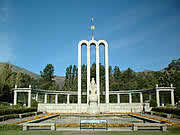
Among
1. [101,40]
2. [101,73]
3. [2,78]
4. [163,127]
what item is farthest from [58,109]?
[101,73]

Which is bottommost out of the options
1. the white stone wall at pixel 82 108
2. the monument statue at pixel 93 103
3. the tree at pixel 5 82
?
the white stone wall at pixel 82 108

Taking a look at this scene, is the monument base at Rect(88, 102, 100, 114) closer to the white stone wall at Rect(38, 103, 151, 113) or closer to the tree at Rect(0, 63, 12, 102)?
the white stone wall at Rect(38, 103, 151, 113)

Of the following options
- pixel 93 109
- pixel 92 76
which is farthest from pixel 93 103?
pixel 92 76

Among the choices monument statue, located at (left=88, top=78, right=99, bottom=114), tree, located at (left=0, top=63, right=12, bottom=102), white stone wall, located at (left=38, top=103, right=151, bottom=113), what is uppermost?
tree, located at (left=0, top=63, right=12, bottom=102)

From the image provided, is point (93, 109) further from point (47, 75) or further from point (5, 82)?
point (47, 75)

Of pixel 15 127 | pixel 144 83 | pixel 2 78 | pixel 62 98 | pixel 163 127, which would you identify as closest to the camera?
pixel 163 127

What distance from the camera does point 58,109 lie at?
1060 inches

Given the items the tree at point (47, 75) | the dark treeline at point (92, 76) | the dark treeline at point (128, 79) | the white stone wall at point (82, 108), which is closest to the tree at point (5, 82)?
the dark treeline at point (92, 76)

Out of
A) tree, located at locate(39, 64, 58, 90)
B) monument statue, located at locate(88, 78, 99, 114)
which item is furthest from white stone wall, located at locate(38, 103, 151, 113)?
tree, located at locate(39, 64, 58, 90)

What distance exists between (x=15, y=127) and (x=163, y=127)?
323 inches

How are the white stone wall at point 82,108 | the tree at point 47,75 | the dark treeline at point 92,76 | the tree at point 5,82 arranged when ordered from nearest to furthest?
the white stone wall at point 82,108 < the tree at point 5,82 < the dark treeline at point 92,76 < the tree at point 47,75

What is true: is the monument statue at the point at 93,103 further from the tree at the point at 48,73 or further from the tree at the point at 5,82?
the tree at the point at 48,73

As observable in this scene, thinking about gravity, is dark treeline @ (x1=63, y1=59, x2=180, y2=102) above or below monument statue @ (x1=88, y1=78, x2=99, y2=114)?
above

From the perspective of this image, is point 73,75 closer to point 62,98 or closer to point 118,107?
point 62,98
